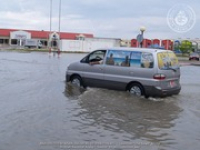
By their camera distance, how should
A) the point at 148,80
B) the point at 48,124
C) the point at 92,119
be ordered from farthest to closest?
1. the point at 148,80
2. the point at 92,119
3. the point at 48,124

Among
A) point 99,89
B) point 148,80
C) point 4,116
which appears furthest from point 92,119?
point 99,89

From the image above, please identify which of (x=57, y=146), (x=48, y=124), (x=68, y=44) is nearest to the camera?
(x=57, y=146)

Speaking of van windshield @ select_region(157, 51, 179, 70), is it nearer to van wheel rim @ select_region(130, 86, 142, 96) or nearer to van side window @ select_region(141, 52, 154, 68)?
van side window @ select_region(141, 52, 154, 68)

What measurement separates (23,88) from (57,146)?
8337 millimetres

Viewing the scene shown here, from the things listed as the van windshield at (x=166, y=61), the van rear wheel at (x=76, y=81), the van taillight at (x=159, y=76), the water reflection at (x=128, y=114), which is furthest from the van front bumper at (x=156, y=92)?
the van rear wheel at (x=76, y=81)

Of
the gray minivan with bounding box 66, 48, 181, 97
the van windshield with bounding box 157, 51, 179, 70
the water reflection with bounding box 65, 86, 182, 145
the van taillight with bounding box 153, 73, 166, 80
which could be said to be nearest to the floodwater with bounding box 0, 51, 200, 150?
the water reflection with bounding box 65, 86, 182, 145

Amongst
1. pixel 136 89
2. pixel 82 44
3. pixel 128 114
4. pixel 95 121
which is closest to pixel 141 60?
pixel 136 89

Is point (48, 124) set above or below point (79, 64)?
below

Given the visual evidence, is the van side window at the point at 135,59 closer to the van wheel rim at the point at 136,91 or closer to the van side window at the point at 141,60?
the van side window at the point at 141,60

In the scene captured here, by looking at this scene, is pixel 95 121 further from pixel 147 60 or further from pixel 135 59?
pixel 135 59

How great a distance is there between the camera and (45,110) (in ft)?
33.1

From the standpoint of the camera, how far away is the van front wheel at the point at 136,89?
12.7 m

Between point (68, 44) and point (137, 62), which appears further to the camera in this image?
point (68, 44)

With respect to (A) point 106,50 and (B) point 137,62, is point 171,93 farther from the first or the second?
(A) point 106,50
